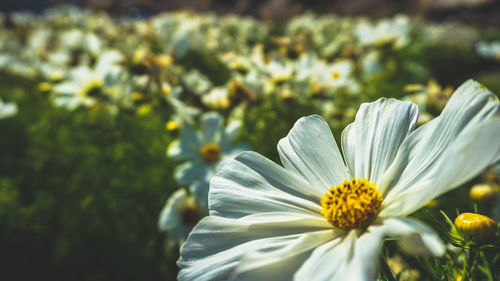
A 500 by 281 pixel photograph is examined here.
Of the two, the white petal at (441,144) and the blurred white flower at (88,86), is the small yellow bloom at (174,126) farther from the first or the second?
the white petal at (441,144)

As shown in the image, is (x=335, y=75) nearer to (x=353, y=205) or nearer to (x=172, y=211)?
(x=172, y=211)

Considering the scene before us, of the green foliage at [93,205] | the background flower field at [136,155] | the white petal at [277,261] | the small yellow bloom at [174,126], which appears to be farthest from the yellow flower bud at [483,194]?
the green foliage at [93,205]

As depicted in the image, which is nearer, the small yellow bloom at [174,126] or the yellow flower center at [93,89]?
the small yellow bloom at [174,126]

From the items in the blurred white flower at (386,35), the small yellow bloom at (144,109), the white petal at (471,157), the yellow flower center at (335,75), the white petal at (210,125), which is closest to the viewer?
the white petal at (471,157)

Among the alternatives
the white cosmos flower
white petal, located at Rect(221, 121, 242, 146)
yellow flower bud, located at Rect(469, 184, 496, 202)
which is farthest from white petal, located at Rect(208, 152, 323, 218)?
white petal, located at Rect(221, 121, 242, 146)

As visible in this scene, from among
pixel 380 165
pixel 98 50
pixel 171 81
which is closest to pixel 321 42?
pixel 98 50
